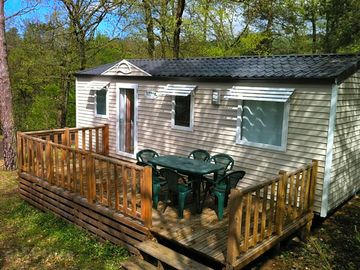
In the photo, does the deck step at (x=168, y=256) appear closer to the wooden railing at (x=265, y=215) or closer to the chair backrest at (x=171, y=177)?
the wooden railing at (x=265, y=215)

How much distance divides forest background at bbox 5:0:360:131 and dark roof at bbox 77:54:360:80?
594cm

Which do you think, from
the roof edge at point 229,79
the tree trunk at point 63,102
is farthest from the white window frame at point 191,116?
the tree trunk at point 63,102

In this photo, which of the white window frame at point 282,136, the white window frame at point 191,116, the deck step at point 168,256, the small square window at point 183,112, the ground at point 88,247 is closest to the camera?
the deck step at point 168,256

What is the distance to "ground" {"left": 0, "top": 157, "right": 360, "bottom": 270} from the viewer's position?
4551 millimetres

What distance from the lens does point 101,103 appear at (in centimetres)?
952

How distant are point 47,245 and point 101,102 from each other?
5.17m

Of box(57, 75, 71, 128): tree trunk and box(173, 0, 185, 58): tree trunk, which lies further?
box(57, 75, 71, 128): tree trunk

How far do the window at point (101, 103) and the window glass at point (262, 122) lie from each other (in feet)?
14.9

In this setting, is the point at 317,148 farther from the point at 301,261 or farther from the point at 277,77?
the point at 301,261

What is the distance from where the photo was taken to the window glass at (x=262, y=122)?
5883mm

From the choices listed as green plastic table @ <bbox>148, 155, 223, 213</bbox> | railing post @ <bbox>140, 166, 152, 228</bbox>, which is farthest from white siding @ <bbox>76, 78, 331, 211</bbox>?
railing post @ <bbox>140, 166, 152, 228</bbox>

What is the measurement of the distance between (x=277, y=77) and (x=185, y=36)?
14.0m

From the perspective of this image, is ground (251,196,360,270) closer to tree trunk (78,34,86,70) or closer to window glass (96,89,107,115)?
window glass (96,89,107,115)

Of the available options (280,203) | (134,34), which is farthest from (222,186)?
(134,34)
